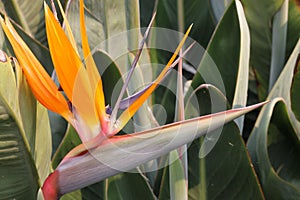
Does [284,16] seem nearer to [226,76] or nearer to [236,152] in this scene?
[226,76]

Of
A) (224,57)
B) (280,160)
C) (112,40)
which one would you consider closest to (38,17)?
(112,40)

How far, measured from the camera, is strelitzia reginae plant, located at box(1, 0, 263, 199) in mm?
643

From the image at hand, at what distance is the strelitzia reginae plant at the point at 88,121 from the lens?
64cm

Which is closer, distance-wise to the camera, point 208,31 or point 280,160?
point 280,160

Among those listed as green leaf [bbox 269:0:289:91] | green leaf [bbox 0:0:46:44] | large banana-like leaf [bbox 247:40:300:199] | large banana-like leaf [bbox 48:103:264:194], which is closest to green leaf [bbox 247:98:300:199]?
large banana-like leaf [bbox 247:40:300:199]

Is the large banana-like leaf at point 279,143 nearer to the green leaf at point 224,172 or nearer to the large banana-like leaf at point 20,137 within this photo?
the green leaf at point 224,172

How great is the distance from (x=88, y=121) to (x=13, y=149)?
153 mm

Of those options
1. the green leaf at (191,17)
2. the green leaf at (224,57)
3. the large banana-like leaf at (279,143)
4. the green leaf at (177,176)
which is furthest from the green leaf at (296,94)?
the green leaf at (177,176)

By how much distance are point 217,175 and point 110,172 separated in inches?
13.3

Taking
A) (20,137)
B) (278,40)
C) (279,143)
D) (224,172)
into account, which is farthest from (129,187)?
(278,40)

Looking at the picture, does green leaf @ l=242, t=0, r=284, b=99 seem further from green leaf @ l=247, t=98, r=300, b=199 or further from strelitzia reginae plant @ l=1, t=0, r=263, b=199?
strelitzia reginae plant @ l=1, t=0, r=263, b=199

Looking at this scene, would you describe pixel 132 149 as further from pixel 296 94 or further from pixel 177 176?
pixel 296 94

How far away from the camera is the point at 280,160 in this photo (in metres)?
1.16

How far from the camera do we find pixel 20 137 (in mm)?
750
